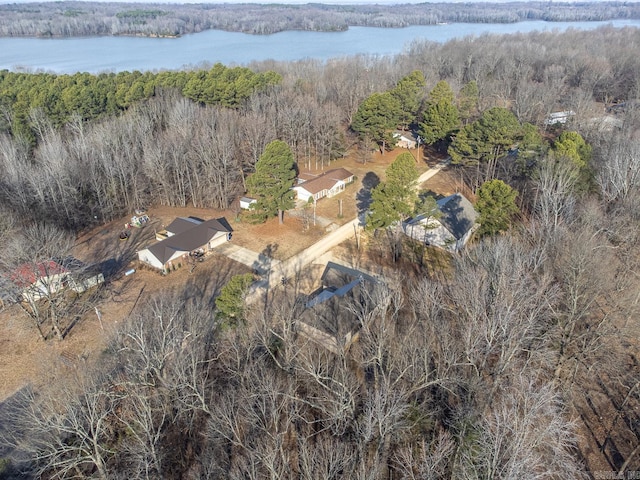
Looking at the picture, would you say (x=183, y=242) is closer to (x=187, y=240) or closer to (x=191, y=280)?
(x=187, y=240)

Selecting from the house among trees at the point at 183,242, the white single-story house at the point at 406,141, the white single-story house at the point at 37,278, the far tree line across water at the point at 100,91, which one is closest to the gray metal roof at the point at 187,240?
the house among trees at the point at 183,242

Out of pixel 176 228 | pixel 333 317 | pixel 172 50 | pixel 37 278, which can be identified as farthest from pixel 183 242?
pixel 172 50

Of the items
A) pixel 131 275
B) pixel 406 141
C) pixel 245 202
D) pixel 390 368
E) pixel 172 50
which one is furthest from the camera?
pixel 172 50

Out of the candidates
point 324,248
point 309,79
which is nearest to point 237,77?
point 309,79

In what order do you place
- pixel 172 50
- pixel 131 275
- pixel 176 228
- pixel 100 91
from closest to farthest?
1. pixel 131 275
2. pixel 176 228
3. pixel 100 91
4. pixel 172 50

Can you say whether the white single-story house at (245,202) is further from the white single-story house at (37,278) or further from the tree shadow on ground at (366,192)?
the white single-story house at (37,278)

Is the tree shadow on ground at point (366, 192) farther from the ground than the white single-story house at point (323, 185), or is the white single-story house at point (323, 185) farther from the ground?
the white single-story house at point (323, 185)
